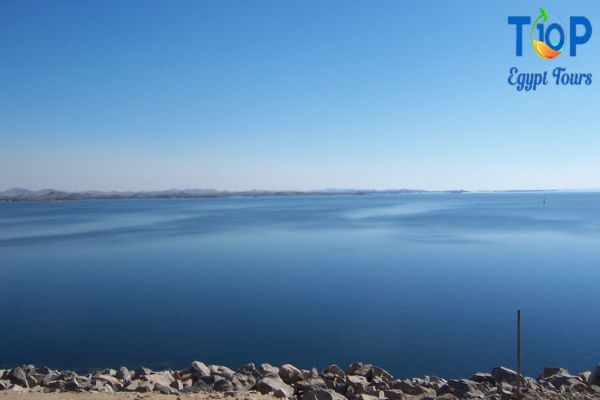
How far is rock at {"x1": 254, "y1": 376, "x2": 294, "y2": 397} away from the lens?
771 centimetres

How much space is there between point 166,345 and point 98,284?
8.09 metres

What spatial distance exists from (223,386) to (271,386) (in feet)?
2.68

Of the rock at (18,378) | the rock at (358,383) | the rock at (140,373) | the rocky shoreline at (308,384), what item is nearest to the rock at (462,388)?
the rocky shoreline at (308,384)

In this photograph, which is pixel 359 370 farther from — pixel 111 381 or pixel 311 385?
pixel 111 381

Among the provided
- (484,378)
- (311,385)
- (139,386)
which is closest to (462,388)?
(484,378)

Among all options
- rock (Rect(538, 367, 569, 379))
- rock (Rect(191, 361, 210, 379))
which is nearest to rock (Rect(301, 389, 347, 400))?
rock (Rect(191, 361, 210, 379))

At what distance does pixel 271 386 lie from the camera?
7.73 m

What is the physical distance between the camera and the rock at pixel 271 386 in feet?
25.3

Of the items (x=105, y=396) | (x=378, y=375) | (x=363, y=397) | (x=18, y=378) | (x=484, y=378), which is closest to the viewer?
(x=105, y=396)

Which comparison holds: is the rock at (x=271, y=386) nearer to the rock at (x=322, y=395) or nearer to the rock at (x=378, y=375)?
the rock at (x=322, y=395)

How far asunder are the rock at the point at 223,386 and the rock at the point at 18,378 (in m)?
3.20

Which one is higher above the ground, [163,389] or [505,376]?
[163,389]

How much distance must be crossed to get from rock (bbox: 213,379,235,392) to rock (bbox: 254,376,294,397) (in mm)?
→ 411

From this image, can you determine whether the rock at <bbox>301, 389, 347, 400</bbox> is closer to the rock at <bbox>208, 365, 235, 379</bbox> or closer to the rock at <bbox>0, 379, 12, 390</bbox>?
the rock at <bbox>208, 365, 235, 379</bbox>
